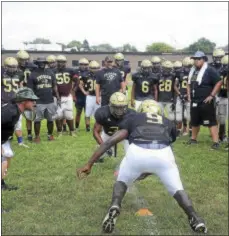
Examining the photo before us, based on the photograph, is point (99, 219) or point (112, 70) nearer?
point (99, 219)

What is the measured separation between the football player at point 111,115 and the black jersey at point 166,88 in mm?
3997

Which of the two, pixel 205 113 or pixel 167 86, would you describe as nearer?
pixel 205 113

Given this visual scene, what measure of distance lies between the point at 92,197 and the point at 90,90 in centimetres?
579

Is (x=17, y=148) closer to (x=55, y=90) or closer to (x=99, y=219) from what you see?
(x=55, y=90)

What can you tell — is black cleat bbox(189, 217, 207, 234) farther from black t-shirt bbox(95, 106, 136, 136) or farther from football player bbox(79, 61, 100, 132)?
football player bbox(79, 61, 100, 132)

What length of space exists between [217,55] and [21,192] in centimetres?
613

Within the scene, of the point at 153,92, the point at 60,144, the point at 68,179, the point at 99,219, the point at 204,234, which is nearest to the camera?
the point at 204,234


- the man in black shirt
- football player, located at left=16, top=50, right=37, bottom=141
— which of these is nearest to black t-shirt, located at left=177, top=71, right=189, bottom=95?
the man in black shirt

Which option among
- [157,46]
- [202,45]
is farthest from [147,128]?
[202,45]

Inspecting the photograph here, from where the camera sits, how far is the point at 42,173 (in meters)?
7.19

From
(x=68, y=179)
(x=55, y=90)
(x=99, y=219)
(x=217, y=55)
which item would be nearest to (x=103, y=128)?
(x=68, y=179)

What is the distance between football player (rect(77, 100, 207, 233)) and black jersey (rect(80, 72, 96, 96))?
661 centimetres

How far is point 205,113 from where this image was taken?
29.7 feet

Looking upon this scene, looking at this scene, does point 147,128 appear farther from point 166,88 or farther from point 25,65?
point 25,65
